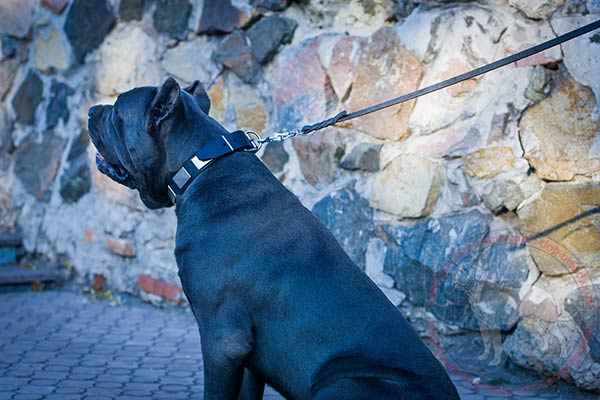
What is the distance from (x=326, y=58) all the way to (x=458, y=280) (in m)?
1.40

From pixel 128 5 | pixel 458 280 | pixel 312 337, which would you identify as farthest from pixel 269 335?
pixel 128 5

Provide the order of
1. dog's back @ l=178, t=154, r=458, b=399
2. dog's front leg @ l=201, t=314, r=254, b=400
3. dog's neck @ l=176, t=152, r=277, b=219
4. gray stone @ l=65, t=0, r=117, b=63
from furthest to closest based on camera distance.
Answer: gray stone @ l=65, t=0, r=117, b=63 → dog's neck @ l=176, t=152, r=277, b=219 → dog's front leg @ l=201, t=314, r=254, b=400 → dog's back @ l=178, t=154, r=458, b=399

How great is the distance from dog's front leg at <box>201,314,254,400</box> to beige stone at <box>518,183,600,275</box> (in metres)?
1.58

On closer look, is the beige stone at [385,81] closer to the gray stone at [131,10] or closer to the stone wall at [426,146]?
the stone wall at [426,146]

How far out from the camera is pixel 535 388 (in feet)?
12.3

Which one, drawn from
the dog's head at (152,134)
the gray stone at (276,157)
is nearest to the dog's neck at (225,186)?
the dog's head at (152,134)

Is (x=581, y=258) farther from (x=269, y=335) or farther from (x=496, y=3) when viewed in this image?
(x=269, y=335)

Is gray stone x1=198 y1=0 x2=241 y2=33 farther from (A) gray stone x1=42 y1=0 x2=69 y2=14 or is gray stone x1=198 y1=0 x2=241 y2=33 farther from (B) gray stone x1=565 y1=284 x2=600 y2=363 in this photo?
(B) gray stone x1=565 y1=284 x2=600 y2=363

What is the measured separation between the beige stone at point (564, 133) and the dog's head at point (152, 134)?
1459 mm

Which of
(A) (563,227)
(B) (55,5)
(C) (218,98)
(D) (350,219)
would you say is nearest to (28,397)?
(D) (350,219)

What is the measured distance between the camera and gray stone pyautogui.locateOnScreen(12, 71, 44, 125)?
21.1 ft

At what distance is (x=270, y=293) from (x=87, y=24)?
12.8 feet

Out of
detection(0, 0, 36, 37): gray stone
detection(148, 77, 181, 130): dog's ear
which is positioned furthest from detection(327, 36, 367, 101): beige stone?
detection(0, 0, 36, 37): gray stone

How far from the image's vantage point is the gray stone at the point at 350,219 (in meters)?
4.35
